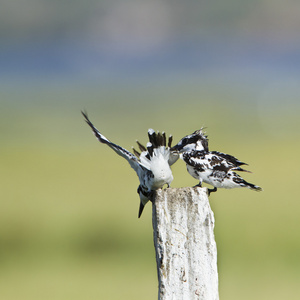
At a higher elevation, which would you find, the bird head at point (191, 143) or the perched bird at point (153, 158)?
the bird head at point (191, 143)

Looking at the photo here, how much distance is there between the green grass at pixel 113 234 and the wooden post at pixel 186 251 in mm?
4796

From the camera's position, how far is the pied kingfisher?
5184 mm

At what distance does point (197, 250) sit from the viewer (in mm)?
3113

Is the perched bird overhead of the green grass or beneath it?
beneath

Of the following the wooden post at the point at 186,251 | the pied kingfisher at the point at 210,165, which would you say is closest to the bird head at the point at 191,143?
the pied kingfisher at the point at 210,165

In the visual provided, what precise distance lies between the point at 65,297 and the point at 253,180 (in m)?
8.15

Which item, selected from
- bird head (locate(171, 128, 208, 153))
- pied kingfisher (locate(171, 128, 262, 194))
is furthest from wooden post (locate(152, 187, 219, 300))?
bird head (locate(171, 128, 208, 153))

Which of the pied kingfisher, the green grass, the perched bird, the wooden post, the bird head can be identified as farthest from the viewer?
the green grass

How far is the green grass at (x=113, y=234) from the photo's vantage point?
8891 mm

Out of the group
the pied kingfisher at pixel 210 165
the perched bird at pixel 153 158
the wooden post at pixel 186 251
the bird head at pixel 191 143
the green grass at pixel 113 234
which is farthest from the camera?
the green grass at pixel 113 234

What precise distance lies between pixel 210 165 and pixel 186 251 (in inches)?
83.7

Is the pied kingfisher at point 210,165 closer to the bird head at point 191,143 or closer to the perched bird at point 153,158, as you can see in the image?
the bird head at point 191,143

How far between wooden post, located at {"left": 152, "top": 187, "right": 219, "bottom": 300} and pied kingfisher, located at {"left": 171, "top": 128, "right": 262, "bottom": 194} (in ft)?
6.46

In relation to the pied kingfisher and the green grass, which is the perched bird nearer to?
the pied kingfisher
